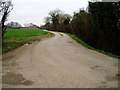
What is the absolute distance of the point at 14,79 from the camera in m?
7.30

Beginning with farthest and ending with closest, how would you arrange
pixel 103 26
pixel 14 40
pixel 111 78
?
pixel 103 26 < pixel 14 40 < pixel 111 78

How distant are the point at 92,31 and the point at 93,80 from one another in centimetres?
2329

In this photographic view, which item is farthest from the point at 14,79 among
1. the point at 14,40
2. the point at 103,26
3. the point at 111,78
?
the point at 103,26

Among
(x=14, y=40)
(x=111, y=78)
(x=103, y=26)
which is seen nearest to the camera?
(x=111, y=78)

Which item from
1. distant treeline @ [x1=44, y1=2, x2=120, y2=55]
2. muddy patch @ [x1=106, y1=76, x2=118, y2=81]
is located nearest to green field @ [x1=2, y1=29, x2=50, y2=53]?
distant treeline @ [x1=44, y1=2, x2=120, y2=55]

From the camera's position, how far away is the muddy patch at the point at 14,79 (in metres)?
6.81

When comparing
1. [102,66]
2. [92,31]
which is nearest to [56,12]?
[92,31]

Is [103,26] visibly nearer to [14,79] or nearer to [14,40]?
[14,40]

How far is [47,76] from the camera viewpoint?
7543mm

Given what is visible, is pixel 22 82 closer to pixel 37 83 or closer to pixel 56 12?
pixel 37 83

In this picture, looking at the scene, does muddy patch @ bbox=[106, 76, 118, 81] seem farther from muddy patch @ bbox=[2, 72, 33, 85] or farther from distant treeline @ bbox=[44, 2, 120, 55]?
distant treeline @ bbox=[44, 2, 120, 55]

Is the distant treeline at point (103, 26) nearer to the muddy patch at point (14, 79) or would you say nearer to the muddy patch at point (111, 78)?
the muddy patch at point (111, 78)

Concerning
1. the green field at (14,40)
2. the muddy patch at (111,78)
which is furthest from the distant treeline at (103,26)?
the muddy patch at (111,78)

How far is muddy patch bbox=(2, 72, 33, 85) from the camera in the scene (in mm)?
6809
